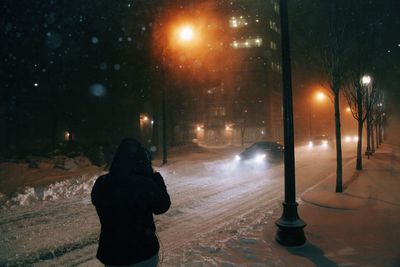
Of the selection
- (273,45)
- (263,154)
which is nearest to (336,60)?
(263,154)

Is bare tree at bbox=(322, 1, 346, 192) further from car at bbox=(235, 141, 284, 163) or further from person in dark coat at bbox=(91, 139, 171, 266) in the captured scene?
car at bbox=(235, 141, 284, 163)

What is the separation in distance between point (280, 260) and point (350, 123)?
10159 centimetres

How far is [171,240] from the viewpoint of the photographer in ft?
23.7

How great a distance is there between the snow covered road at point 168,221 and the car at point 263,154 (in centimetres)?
712

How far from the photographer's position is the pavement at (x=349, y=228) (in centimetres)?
577

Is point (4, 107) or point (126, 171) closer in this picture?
point (126, 171)

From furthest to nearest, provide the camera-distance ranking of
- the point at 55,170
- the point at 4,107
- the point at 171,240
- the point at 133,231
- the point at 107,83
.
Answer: the point at 4,107 < the point at 107,83 < the point at 55,170 < the point at 171,240 < the point at 133,231

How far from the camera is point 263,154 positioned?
73.4ft

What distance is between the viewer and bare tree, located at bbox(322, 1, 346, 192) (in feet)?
35.3

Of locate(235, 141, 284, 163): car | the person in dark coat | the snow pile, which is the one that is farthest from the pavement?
locate(235, 141, 284, 163): car

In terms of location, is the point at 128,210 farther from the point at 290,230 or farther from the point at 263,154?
the point at 263,154

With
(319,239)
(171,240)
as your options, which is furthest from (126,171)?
(319,239)

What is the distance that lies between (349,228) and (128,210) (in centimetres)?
578

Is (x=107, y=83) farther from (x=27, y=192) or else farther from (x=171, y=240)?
(x=171, y=240)
